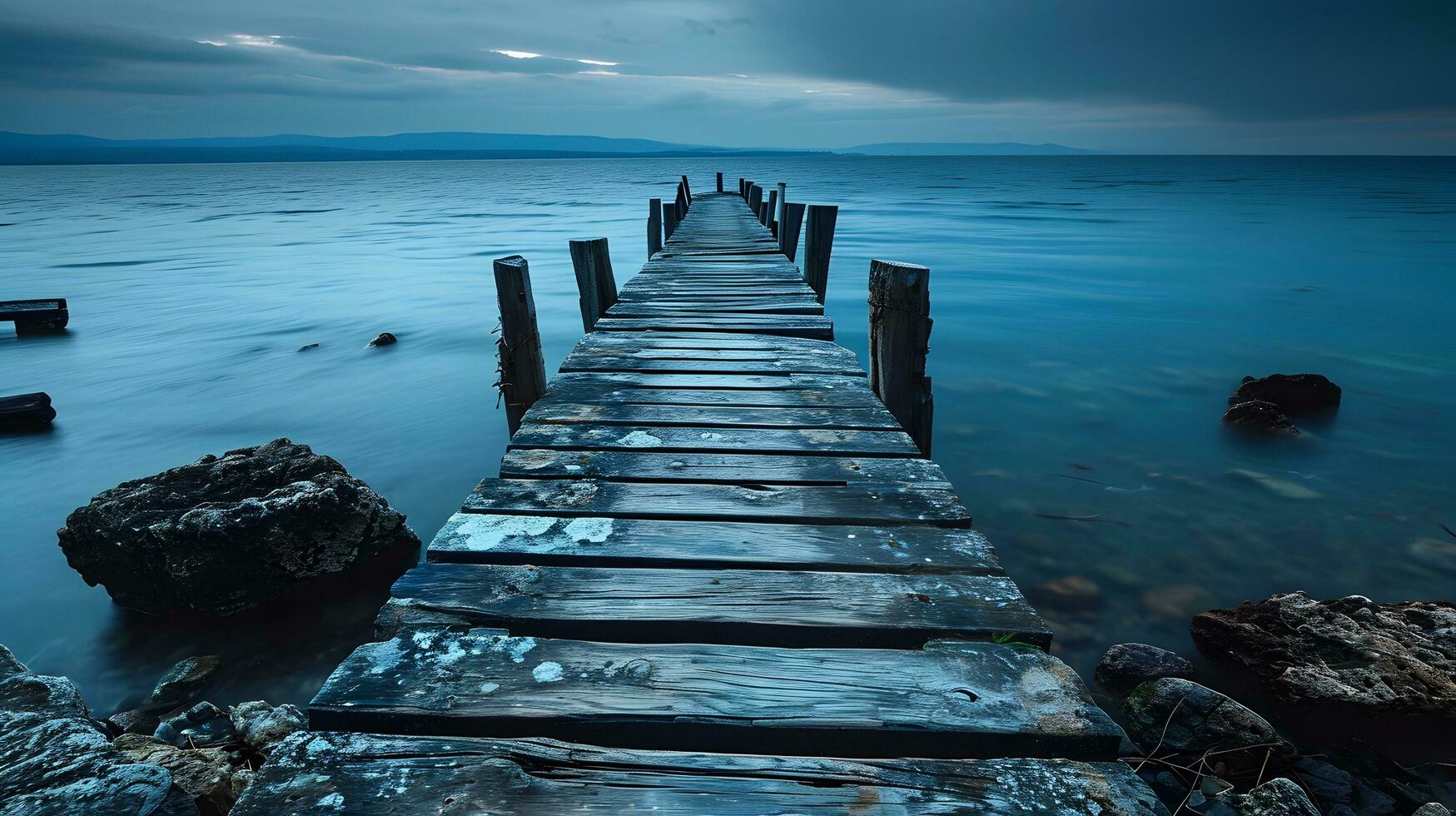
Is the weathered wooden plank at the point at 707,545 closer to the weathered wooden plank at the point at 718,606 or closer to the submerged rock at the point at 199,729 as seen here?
the weathered wooden plank at the point at 718,606

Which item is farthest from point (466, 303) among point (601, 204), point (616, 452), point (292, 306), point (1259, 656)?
point (601, 204)

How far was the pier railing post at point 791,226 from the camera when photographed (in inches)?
431

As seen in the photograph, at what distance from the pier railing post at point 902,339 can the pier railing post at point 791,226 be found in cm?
651

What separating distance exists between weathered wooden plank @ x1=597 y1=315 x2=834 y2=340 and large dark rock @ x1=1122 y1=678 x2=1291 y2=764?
114 inches

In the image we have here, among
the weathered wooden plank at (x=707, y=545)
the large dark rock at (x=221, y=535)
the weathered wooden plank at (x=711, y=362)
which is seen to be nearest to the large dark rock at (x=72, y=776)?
the weathered wooden plank at (x=707, y=545)

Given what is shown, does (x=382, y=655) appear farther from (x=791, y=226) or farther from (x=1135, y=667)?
(x=791, y=226)

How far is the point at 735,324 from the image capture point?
213 inches

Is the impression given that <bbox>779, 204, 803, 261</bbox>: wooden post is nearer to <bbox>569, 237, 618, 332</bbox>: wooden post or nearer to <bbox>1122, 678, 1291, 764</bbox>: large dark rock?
<bbox>569, 237, 618, 332</bbox>: wooden post

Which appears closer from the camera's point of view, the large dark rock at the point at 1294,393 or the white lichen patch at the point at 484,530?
the white lichen patch at the point at 484,530

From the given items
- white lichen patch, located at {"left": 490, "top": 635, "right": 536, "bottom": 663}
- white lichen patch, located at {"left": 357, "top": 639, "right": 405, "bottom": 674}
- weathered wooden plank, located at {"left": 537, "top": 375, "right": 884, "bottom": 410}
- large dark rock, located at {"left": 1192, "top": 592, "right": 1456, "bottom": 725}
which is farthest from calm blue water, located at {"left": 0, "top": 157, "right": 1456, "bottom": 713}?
white lichen patch, located at {"left": 490, "top": 635, "right": 536, "bottom": 663}

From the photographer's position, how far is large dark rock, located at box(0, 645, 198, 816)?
1760 mm

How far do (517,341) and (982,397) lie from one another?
22.2 ft

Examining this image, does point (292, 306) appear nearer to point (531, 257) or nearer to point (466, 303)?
point (466, 303)

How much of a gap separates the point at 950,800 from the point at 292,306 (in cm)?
1716
